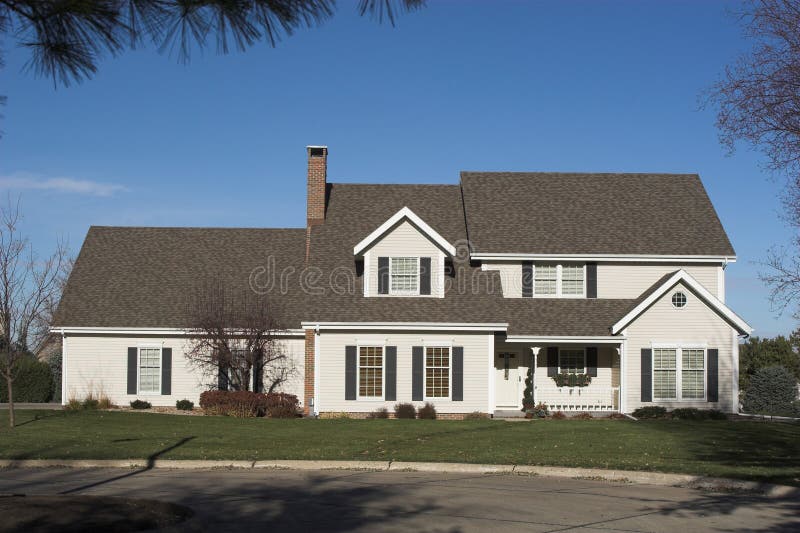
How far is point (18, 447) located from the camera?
19.7 meters

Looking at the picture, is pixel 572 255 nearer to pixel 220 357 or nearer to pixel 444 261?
pixel 444 261

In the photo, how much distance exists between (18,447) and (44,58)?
13.9 metres

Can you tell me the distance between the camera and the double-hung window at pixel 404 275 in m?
31.7

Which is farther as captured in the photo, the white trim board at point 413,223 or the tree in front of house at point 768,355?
the tree in front of house at point 768,355

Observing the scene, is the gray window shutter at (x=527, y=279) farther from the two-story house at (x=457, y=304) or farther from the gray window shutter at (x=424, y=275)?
the gray window shutter at (x=424, y=275)

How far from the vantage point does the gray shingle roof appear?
33.7m

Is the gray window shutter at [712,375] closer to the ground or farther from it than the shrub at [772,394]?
farther from it

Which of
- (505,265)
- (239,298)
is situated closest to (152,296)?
(239,298)

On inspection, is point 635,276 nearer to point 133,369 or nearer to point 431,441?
point 431,441

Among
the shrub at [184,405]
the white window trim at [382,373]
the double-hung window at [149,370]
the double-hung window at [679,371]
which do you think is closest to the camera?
the white window trim at [382,373]

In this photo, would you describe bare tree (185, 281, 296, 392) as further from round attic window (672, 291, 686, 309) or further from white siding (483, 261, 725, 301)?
round attic window (672, 291, 686, 309)

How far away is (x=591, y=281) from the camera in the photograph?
110ft

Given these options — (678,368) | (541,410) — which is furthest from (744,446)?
Result: (541,410)

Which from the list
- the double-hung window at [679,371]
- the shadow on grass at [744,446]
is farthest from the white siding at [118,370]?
the shadow on grass at [744,446]
